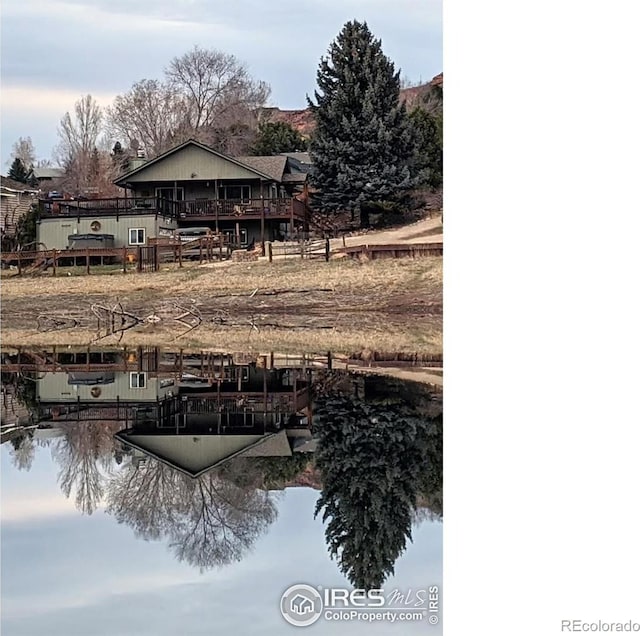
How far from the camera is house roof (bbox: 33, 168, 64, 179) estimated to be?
958 inches

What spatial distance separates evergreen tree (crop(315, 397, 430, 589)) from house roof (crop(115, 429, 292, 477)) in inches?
7.7

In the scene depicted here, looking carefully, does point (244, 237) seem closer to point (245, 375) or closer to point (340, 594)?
point (245, 375)

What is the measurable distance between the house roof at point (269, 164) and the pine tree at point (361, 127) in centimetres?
181

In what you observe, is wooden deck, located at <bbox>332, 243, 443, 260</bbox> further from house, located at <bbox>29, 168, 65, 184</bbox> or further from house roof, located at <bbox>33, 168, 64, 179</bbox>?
house roof, located at <bbox>33, 168, 64, 179</bbox>

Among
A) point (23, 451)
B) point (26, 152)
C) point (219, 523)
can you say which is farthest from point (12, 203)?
point (219, 523)

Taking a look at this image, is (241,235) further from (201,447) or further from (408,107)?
(201,447)

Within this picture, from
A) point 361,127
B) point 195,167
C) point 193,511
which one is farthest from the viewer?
point 195,167

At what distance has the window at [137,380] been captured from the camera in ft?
19.1

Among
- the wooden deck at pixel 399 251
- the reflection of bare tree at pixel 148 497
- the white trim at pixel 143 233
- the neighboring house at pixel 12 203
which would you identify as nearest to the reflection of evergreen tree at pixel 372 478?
the reflection of bare tree at pixel 148 497

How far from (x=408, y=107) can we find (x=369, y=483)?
681 inches

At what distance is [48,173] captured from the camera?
25.2m
